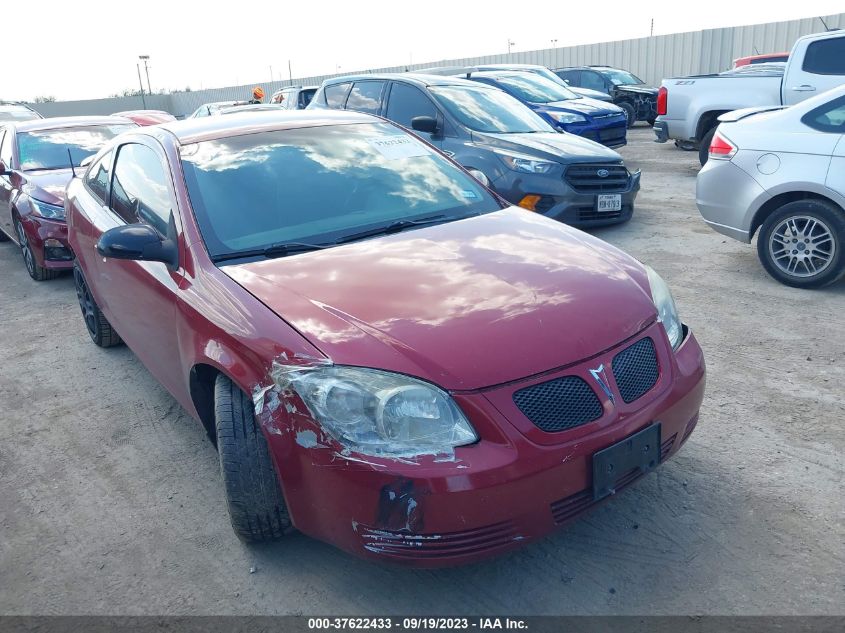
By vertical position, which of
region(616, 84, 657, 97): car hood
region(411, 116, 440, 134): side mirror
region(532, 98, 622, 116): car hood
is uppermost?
region(411, 116, 440, 134): side mirror

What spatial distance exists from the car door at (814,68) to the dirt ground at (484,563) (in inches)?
224

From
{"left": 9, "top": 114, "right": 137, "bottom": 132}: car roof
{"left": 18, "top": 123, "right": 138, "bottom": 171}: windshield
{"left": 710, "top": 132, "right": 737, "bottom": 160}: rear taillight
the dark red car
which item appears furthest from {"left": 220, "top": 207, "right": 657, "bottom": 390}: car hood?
{"left": 9, "top": 114, "right": 137, "bottom": 132}: car roof

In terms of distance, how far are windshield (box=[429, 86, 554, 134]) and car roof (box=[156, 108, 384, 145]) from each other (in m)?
3.72

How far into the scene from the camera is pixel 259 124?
12.1ft

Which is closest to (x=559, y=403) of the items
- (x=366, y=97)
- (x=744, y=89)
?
(x=366, y=97)

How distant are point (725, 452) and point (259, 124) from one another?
9.36 ft

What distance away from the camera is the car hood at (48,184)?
6582mm

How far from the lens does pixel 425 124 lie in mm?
7598

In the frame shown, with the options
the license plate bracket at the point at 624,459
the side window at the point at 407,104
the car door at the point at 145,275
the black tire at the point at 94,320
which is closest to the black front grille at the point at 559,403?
the license plate bracket at the point at 624,459

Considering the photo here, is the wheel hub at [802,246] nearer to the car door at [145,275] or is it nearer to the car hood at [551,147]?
the car hood at [551,147]

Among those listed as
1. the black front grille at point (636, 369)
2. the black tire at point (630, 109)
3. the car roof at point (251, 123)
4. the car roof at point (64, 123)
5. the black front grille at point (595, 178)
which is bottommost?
the black tire at point (630, 109)

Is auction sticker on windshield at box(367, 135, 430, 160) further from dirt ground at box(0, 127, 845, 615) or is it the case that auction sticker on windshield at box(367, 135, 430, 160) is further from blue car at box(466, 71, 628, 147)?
blue car at box(466, 71, 628, 147)

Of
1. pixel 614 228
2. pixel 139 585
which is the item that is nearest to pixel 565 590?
pixel 139 585

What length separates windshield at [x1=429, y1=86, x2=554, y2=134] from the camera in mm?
7637
